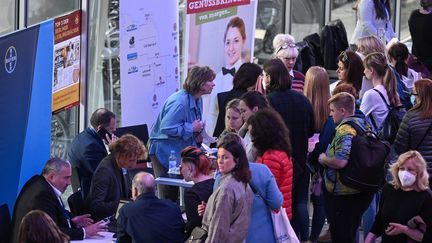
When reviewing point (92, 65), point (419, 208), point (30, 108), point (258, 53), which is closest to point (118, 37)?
point (92, 65)

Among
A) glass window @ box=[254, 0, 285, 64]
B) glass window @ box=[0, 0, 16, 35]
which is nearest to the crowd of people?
glass window @ box=[0, 0, 16, 35]

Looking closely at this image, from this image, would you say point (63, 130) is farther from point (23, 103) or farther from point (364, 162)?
point (364, 162)

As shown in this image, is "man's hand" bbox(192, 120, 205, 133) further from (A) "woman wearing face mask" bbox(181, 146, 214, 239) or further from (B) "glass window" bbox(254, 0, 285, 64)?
(B) "glass window" bbox(254, 0, 285, 64)

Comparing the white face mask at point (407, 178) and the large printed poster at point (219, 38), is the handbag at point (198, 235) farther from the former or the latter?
the large printed poster at point (219, 38)

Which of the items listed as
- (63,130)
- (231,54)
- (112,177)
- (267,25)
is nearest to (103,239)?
(112,177)

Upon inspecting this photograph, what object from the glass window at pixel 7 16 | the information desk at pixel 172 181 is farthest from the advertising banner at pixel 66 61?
the information desk at pixel 172 181

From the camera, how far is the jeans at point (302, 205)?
9766 mm

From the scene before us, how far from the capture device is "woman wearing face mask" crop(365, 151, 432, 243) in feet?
27.4

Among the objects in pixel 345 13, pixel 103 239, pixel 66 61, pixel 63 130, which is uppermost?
pixel 345 13

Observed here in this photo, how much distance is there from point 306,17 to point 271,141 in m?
7.30

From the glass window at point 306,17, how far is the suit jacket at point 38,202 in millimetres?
7362

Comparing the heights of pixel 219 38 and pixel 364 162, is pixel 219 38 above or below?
above

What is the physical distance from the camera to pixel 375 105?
10.4 meters

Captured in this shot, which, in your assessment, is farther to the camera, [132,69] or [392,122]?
[132,69]
